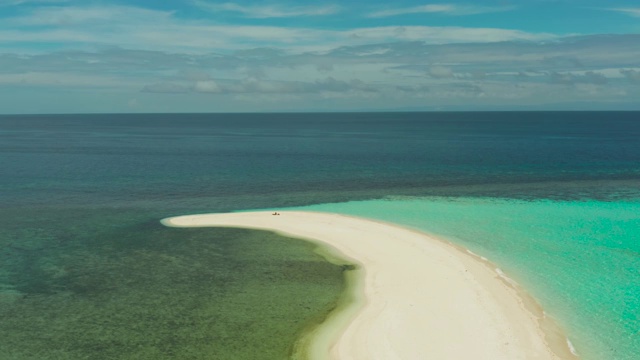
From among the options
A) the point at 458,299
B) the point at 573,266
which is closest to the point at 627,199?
the point at 573,266

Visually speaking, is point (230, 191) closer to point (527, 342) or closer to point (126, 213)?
point (126, 213)

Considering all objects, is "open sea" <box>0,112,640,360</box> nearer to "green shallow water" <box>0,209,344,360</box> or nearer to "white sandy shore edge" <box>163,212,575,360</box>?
"green shallow water" <box>0,209,344,360</box>

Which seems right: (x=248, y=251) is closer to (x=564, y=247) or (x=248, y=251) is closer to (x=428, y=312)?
(x=428, y=312)

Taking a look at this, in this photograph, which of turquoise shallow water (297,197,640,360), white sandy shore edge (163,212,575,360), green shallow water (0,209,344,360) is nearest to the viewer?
white sandy shore edge (163,212,575,360)

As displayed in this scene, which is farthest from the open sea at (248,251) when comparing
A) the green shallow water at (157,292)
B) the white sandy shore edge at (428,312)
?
the white sandy shore edge at (428,312)

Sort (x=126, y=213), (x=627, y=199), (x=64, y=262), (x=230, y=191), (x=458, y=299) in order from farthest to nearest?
(x=230, y=191) < (x=627, y=199) < (x=126, y=213) < (x=64, y=262) < (x=458, y=299)

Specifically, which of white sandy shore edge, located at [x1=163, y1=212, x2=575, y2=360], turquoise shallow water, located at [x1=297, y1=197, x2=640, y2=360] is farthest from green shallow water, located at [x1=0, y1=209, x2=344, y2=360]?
turquoise shallow water, located at [x1=297, y1=197, x2=640, y2=360]
